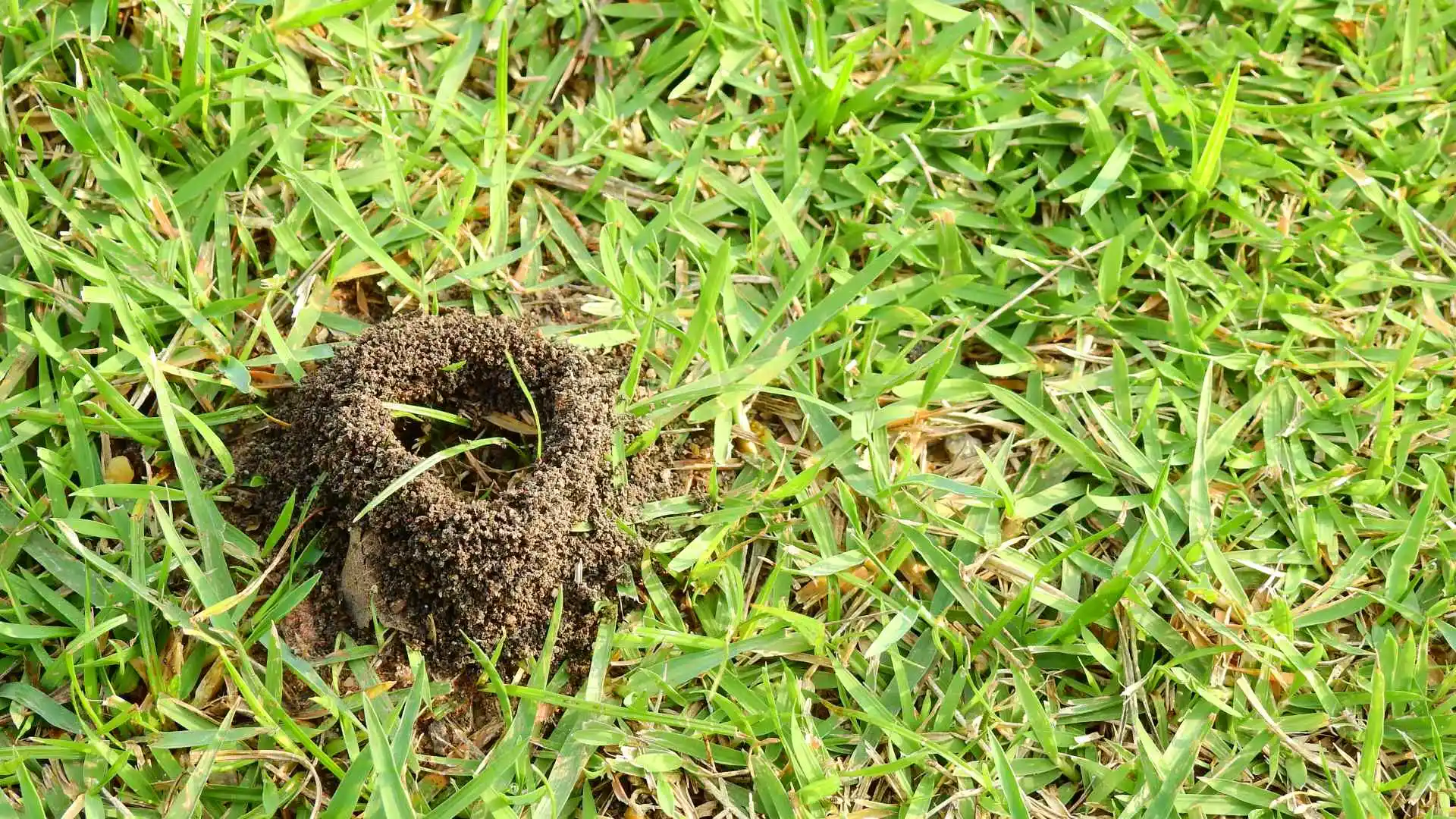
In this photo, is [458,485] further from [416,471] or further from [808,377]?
[808,377]

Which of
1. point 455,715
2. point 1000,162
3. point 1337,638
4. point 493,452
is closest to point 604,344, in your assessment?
point 493,452

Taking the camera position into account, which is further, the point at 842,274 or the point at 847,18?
the point at 847,18

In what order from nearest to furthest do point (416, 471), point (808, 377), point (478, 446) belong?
point (416, 471) → point (478, 446) → point (808, 377)

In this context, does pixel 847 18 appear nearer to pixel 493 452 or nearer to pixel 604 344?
pixel 604 344

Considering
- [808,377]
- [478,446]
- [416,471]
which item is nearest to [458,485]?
[478,446]

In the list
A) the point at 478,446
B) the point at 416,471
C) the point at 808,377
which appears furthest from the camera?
the point at 808,377
